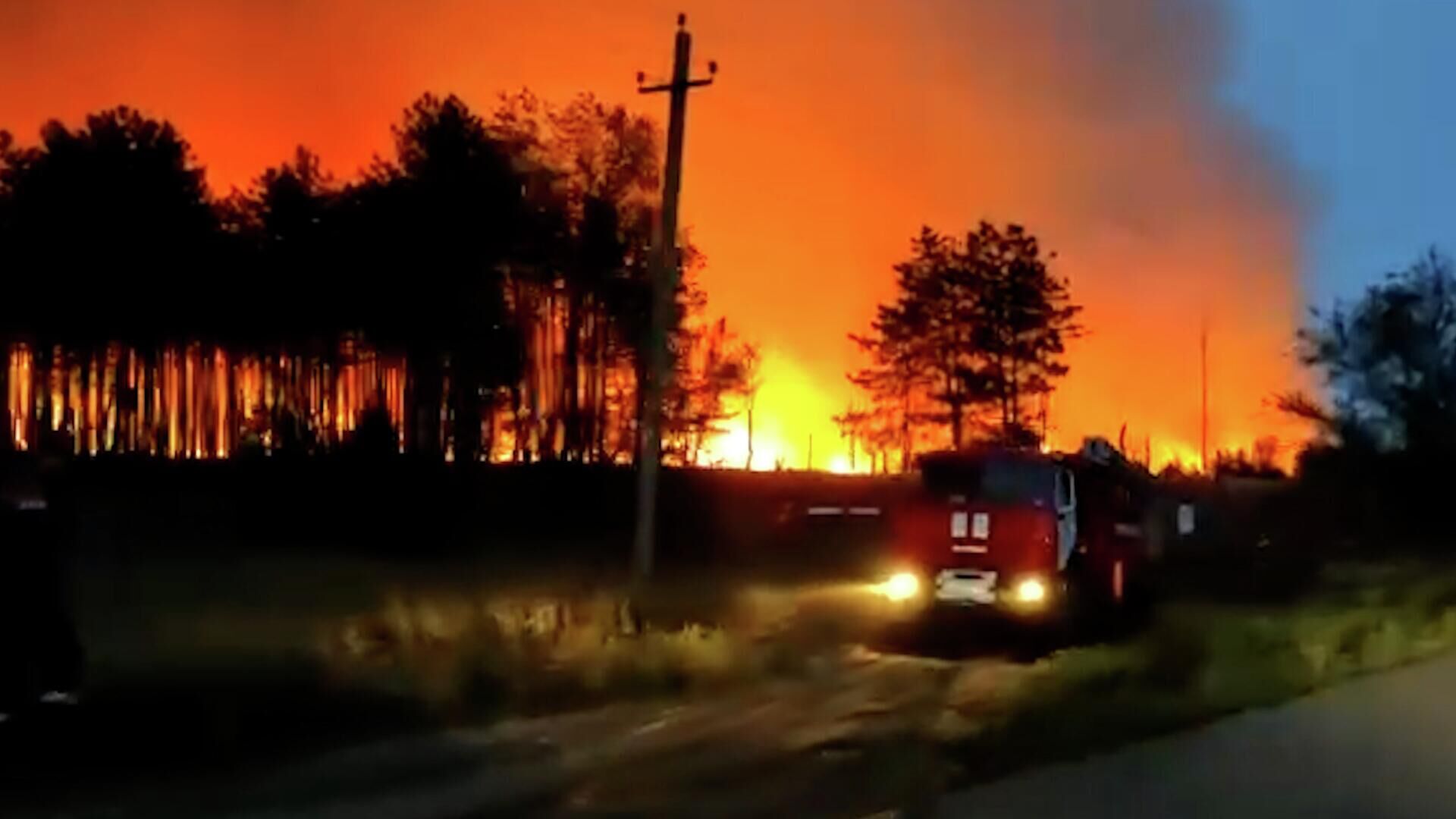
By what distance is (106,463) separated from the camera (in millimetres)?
38375

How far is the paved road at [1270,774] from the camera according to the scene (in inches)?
424

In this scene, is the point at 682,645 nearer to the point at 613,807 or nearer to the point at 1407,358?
the point at 613,807

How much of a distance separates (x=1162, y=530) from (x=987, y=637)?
4.60 m

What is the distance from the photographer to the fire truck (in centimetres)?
2345

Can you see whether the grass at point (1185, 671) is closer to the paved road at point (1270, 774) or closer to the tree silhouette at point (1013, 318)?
the paved road at point (1270, 774)

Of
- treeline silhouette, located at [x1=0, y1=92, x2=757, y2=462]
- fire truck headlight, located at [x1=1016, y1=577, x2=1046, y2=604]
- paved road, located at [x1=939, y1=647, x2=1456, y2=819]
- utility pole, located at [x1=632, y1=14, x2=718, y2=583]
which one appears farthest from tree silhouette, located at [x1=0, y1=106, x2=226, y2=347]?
paved road, located at [x1=939, y1=647, x2=1456, y2=819]

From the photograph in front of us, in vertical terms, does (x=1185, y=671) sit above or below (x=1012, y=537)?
below

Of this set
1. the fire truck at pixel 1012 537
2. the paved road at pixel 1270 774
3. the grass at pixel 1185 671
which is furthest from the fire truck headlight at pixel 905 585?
the paved road at pixel 1270 774

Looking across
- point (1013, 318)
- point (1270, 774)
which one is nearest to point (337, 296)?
point (1013, 318)

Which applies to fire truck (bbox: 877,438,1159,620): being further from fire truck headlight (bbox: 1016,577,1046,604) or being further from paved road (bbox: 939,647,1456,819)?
paved road (bbox: 939,647,1456,819)

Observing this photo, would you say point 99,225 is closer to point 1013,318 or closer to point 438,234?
point 438,234

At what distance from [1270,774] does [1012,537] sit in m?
11.4

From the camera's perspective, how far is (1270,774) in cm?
1209

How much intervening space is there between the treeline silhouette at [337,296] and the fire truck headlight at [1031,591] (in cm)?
1989
